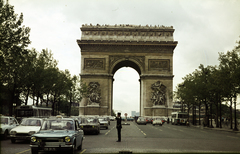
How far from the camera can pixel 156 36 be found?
71.9 metres

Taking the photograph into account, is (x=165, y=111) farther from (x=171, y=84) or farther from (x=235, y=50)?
(x=235, y=50)

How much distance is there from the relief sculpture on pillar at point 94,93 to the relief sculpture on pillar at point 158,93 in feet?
40.0

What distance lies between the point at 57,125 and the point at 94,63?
191 feet

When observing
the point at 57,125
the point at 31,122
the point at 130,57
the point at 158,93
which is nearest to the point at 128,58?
the point at 130,57

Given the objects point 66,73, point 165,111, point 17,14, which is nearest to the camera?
point 17,14

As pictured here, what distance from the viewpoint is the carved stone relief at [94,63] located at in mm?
71500

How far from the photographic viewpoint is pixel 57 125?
13.8 m

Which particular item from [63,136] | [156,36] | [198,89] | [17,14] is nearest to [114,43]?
[156,36]

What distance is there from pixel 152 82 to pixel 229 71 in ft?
104

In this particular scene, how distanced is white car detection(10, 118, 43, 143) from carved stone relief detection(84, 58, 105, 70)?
2010 inches

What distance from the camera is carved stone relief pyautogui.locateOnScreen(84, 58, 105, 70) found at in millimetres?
71500

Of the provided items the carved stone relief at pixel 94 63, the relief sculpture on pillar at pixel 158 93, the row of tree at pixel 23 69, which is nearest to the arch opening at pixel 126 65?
the carved stone relief at pixel 94 63

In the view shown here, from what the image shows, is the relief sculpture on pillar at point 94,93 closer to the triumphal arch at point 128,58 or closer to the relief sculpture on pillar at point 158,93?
the triumphal arch at point 128,58

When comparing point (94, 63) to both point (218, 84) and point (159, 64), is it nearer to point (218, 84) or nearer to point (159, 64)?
point (159, 64)
